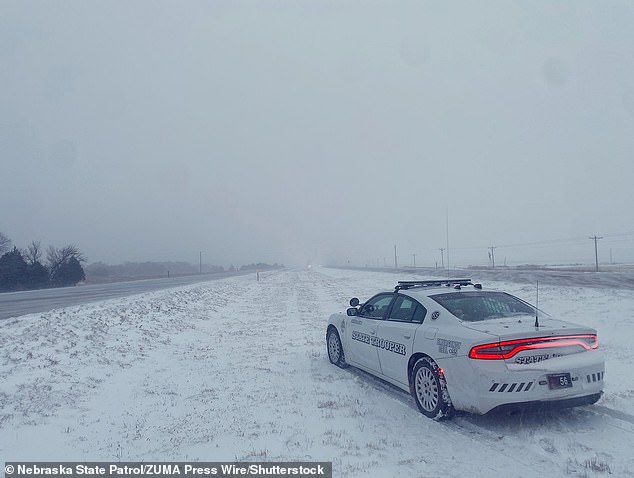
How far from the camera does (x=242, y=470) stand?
4590 mm

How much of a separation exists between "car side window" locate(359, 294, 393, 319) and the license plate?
280 cm

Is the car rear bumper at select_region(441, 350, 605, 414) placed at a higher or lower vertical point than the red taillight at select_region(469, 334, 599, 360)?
lower

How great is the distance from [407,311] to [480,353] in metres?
1.77

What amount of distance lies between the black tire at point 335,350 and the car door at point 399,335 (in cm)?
164

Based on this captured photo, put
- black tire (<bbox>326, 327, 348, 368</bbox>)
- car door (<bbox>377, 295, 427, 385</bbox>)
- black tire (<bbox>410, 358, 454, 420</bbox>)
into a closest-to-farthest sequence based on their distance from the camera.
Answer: black tire (<bbox>410, 358, 454, 420</bbox>), car door (<bbox>377, 295, 427, 385</bbox>), black tire (<bbox>326, 327, 348, 368</bbox>)

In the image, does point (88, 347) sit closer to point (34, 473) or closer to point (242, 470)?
point (34, 473)

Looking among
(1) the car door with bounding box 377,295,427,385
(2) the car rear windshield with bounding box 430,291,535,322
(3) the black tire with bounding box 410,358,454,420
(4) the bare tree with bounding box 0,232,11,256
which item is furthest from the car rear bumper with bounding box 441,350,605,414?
(4) the bare tree with bounding box 0,232,11,256

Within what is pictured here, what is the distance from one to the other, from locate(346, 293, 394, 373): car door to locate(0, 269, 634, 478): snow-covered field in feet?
1.15

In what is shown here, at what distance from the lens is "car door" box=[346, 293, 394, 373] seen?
762 centimetres

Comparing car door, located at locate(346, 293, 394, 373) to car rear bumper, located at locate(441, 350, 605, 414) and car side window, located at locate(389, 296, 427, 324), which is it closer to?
car side window, located at locate(389, 296, 427, 324)

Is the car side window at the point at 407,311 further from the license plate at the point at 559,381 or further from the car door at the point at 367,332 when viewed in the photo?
the license plate at the point at 559,381

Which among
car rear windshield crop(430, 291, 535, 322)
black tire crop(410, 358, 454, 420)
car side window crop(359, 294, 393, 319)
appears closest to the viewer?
black tire crop(410, 358, 454, 420)

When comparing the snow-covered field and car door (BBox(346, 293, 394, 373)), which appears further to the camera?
car door (BBox(346, 293, 394, 373))

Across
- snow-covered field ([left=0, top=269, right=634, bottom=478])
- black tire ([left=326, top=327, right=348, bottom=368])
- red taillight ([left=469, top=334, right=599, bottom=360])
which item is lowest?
snow-covered field ([left=0, top=269, right=634, bottom=478])
